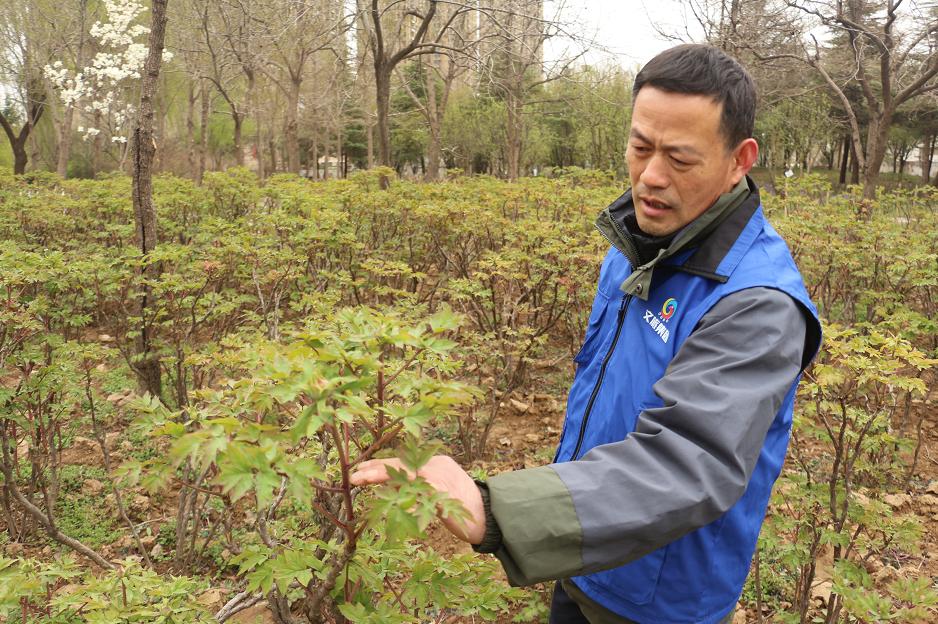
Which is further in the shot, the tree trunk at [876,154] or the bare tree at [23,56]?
the bare tree at [23,56]

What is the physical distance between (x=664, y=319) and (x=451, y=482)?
2.03ft

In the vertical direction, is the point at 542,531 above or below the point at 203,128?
below

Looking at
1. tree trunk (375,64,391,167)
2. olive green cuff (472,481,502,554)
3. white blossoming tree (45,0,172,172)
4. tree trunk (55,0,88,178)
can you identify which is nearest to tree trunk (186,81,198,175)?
white blossoming tree (45,0,172,172)

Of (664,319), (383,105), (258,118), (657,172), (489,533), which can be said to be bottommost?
(489,533)

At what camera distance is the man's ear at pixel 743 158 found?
4.59 ft

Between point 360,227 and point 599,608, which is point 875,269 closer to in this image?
point 360,227

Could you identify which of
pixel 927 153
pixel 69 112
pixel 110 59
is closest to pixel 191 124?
pixel 110 59

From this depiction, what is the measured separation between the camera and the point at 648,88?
140 cm

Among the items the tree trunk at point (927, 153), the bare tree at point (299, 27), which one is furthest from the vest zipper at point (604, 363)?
the tree trunk at point (927, 153)

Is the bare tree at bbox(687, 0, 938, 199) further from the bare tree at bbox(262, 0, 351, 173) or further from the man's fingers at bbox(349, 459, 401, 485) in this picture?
the man's fingers at bbox(349, 459, 401, 485)

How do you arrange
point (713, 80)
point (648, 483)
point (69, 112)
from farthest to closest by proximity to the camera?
1. point (69, 112)
2. point (713, 80)
3. point (648, 483)

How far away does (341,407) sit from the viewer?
111 centimetres

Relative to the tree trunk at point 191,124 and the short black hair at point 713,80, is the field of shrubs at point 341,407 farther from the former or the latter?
the tree trunk at point 191,124

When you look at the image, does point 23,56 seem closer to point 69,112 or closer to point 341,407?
point 69,112
